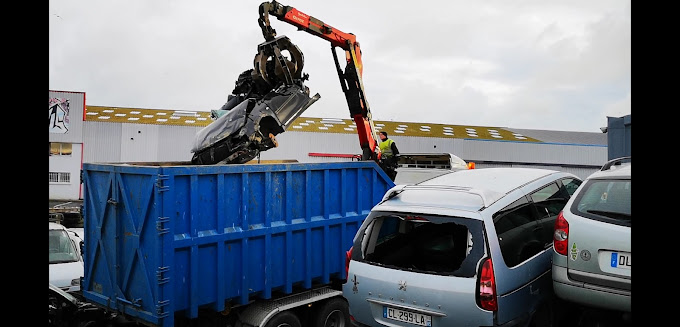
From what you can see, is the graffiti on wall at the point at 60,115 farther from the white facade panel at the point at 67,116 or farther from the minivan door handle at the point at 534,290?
the minivan door handle at the point at 534,290

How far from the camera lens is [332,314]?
6324 millimetres

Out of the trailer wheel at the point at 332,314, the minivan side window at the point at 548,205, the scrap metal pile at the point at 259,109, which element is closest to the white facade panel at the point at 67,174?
the scrap metal pile at the point at 259,109

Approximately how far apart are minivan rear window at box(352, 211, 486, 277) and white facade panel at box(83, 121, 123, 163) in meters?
23.2

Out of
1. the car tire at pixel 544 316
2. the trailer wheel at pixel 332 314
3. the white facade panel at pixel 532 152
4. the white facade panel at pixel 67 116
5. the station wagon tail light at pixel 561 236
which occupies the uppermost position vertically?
the white facade panel at pixel 67 116

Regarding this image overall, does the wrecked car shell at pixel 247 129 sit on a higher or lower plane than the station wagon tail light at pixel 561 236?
higher

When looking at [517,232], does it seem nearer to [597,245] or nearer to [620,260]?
[597,245]

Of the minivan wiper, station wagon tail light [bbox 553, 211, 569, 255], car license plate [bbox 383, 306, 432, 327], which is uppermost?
the minivan wiper

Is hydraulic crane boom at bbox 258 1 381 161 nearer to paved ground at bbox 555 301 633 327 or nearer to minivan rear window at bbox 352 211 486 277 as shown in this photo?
minivan rear window at bbox 352 211 486 277

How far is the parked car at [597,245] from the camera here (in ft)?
13.1

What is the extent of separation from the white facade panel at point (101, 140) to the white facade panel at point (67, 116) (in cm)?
55

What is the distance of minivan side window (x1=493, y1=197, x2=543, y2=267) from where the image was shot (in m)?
4.36

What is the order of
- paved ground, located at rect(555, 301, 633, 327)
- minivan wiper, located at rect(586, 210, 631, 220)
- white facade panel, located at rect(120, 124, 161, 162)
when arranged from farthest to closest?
white facade panel, located at rect(120, 124, 161, 162) < paved ground, located at rect(555, 301, 633, 327) < minivan wiper, located at rect(586, 210, 631, 220)

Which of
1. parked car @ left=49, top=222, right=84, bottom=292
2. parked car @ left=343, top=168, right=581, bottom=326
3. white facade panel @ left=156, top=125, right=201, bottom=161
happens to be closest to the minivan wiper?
parked car @ left=343, top=168, right=581, bottom=326
